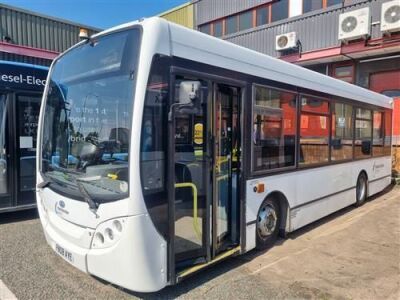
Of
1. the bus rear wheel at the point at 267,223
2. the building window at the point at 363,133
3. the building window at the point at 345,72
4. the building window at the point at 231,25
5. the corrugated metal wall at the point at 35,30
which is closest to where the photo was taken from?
the bus rear wheel at the point at 267,223

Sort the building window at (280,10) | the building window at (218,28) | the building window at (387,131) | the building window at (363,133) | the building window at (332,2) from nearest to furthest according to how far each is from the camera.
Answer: the building window at (363,133) < the building window at (387,131) < the building window at (332,2) < the building window at (280,10) < the building window at (218,28)

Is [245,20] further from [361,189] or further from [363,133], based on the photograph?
[361,189]

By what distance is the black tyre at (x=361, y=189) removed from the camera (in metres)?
7.61

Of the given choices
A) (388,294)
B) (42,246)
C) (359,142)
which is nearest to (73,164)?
(42,246)

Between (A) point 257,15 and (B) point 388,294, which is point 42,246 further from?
(A) point 257,15

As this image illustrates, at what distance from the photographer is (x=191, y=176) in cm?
356

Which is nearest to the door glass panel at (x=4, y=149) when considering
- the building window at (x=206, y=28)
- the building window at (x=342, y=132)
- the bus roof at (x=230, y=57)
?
the bus roof at (x=230, y=57)

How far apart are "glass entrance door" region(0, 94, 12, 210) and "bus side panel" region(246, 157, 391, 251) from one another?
14.1 feet

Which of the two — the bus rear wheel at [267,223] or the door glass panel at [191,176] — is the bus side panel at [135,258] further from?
the bus rear wheel at [267,223]

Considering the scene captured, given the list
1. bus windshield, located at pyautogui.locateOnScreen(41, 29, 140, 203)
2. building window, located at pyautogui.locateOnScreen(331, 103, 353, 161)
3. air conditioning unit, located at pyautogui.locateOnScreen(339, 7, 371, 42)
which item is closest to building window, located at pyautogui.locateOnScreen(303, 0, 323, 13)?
air conditioning unit, located at pyautogui.locateOnScreen(339, 7, 371, 42)

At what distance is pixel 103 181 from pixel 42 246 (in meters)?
2.28

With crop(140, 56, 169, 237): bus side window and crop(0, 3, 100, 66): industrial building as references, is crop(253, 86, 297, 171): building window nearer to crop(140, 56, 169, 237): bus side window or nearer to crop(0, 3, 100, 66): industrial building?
crop(140, 56, 169, 237): bus side window

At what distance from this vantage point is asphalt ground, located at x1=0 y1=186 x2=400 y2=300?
352cm

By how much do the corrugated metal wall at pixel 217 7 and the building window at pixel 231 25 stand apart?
0.28m
